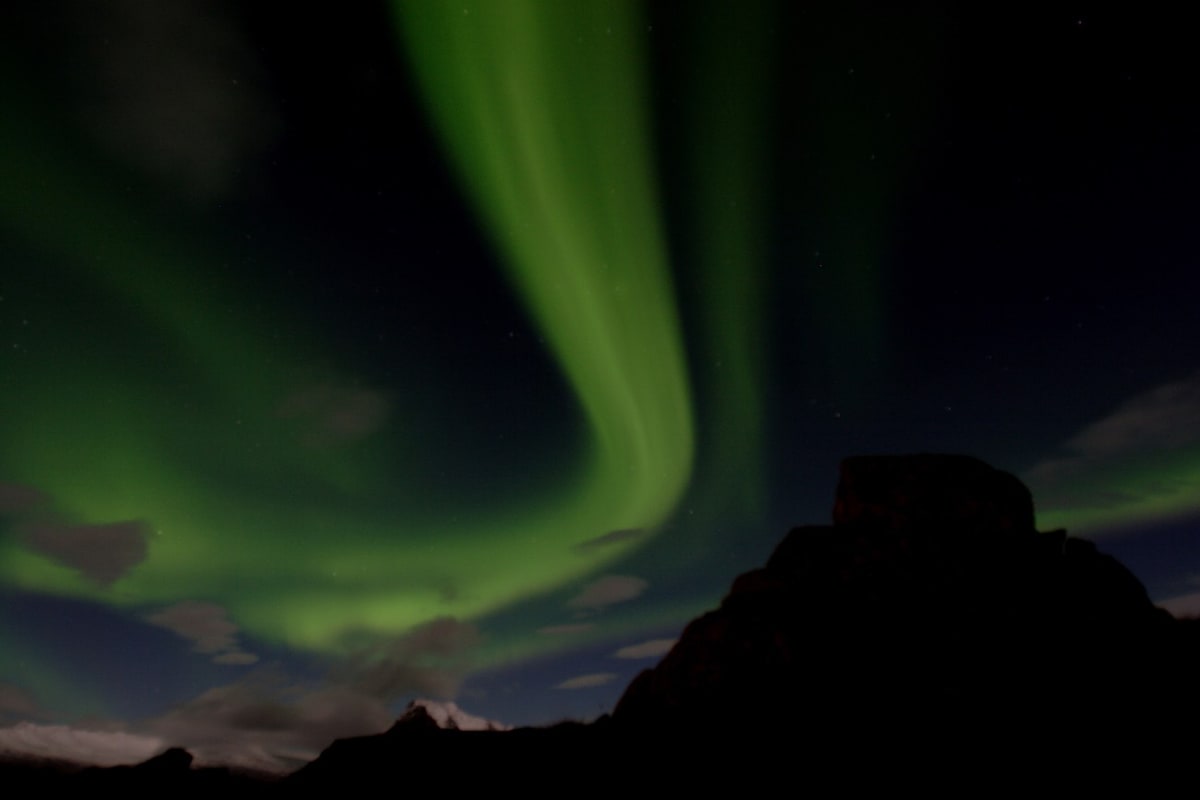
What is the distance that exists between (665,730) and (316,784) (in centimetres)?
2704

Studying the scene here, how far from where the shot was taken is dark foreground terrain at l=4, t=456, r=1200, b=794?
35.9 meters

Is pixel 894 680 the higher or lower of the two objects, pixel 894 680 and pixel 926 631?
the lower

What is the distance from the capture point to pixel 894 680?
48156mm

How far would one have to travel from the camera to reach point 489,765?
139ft

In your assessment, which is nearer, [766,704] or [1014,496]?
[766,704]

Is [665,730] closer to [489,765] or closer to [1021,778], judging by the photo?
[489,765]

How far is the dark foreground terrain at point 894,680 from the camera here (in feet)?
118

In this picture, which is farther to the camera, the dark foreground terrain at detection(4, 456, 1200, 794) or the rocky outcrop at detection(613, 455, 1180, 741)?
the rocky outcrop at detection(613, 455, 1180, 741)

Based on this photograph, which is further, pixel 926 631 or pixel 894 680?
pixel 926 631

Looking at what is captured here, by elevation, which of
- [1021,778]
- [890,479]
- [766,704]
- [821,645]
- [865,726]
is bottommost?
[1021,778]

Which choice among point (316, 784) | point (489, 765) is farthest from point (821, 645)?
point (316, 784)

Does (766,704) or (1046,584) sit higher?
(1046,584)

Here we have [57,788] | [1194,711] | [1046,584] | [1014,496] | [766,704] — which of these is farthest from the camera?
[57,788]

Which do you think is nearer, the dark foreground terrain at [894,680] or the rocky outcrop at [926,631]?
the dark foreground terrain at [894,680]
